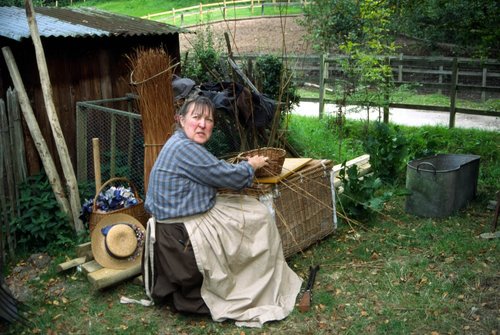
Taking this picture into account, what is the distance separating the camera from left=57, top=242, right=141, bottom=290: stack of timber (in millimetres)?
3926

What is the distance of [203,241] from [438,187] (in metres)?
2.89

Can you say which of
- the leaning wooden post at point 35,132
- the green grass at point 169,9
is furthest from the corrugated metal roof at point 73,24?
the green grass at point 169,9

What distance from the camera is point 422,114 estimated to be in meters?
11.9

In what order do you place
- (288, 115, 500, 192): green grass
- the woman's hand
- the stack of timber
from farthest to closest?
(288, 115, 500, 192): green grass
the stack of timber
the woman's hand

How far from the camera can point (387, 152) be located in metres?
6.20

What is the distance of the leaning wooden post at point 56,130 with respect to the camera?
455 centimetres

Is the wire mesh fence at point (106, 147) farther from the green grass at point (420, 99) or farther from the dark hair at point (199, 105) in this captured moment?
the green grass at point (420, 99)

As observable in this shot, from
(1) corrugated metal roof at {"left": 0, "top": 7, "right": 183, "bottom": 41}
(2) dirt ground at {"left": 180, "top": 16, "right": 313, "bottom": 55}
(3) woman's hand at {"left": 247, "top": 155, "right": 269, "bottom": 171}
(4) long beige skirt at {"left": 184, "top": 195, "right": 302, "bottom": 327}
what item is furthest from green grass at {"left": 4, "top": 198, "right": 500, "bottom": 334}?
(2) dirt ground at {"left": 180, "top": 16, "right": 313, "bottom": 55}

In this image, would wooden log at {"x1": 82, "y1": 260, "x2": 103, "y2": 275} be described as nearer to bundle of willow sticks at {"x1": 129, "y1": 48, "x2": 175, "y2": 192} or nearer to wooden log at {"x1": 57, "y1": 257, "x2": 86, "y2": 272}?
wooden log at {"x1": 57, "y1": 257, "x2": 86, "y2": 272}

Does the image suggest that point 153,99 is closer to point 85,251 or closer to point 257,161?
point 257,161

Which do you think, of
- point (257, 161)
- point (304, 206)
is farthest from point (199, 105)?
point (304, 206)

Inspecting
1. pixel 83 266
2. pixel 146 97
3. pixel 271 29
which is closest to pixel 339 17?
pixel 271 29

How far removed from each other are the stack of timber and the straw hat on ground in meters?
0.07

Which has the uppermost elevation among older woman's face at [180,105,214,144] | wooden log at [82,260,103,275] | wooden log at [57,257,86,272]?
older woman's face at [180,105,214,144]
